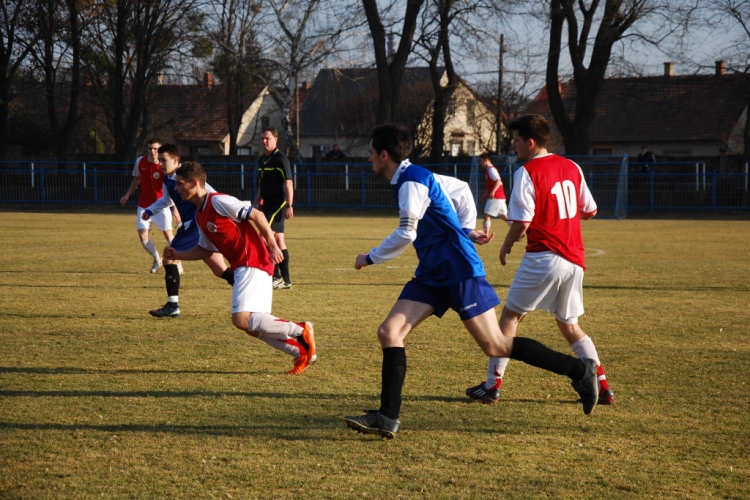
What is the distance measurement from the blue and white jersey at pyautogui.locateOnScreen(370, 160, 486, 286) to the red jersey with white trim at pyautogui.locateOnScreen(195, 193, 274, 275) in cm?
163

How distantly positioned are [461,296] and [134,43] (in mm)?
39043

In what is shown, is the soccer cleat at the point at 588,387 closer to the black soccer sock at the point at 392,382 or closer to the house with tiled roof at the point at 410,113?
the black soccer sock at the point at 392,382

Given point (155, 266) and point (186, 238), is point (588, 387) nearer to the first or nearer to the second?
point (186, 238)

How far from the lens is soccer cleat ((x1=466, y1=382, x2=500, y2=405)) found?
543cm

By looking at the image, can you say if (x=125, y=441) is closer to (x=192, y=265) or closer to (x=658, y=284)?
(x=658, y=284)

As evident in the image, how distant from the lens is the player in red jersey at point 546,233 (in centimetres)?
516

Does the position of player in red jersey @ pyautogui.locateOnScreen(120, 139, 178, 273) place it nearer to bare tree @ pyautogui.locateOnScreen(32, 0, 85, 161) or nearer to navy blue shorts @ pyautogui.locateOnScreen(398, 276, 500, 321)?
navy blue shorts @ pyautogui.locateOnScreen(398, 276, 500, 321)

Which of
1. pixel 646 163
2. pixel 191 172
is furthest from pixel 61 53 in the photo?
pixel 191 172

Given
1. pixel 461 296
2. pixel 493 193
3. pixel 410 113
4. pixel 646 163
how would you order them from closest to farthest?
pixel 461 296 → pixel 493 193 → pixel 646 163 → pixel 410 113

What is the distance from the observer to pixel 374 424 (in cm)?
461

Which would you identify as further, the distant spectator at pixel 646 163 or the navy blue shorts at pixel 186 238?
the distant spectator at pixel 646 163

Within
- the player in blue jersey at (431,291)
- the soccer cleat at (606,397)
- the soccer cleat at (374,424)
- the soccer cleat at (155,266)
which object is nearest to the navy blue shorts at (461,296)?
the player in blue jersey at (431,291)

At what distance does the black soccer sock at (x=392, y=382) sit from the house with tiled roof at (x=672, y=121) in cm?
4692

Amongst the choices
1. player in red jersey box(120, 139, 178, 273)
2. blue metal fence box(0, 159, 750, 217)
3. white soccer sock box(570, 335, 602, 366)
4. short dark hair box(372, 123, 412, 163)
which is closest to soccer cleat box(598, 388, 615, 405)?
white soccer sock box(570, 335, 602, 366)
